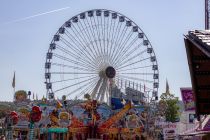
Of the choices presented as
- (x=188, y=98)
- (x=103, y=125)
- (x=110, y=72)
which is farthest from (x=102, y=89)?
(x=188, y=98)

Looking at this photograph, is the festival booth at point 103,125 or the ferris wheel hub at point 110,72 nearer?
the festival booth at point 103,125

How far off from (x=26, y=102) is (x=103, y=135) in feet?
32.9

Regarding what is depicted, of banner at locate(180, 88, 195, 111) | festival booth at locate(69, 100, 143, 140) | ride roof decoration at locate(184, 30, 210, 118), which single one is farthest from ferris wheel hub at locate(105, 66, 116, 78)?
ride roof decoration at locate(184, 30, 210, 118)

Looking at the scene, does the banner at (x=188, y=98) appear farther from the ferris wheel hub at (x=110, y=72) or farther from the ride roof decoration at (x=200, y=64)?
the ferris wheel hub at (x=110, y=72)

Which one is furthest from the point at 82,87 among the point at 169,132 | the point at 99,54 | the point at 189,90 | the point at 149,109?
the point at 189,90

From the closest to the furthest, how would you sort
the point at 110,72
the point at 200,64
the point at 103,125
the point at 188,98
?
the point at 200,64 < the point at 188,98 < the point at 103,125 < the point at 110,72

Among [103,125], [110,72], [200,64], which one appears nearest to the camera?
[200,64]

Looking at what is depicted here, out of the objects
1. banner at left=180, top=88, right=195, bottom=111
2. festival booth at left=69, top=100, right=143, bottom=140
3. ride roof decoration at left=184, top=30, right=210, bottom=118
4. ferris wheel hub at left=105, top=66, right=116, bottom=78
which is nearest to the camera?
ride roof decoration at left=184, top=30, right=210, bottom=118

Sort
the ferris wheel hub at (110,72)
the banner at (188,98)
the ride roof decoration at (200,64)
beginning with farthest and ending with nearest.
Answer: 1. the ferris wheel hub at (110,72)
2. the banner at (188,98)
3. the ride roof decoration at (200,64)

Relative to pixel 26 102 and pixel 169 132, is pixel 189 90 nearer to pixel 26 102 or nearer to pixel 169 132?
pixel 169 132

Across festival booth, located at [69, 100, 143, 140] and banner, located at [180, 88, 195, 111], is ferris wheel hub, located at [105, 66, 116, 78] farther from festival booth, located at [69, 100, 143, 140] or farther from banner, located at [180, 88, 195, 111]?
banner, located at [180, 88, 195, 111]

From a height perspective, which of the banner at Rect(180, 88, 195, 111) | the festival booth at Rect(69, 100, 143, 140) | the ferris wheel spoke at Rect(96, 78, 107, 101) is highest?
the ferris wheel spoke at Rect(96, 78, 107, 101)

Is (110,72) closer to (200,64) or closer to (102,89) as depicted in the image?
(102,89)

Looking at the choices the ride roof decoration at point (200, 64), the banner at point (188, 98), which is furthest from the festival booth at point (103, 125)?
the ride roof decoration at point (200, 64)
